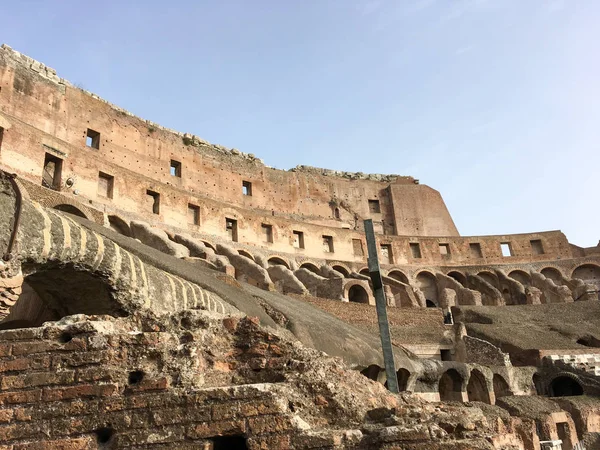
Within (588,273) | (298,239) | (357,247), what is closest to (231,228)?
(298,239)

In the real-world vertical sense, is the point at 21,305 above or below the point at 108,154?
below

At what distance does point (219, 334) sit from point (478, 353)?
61.1 feet

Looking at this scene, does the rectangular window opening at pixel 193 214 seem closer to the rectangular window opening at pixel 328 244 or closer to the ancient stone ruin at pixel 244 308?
the ancient stone ruin at pixel 244 308

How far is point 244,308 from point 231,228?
18972 mm

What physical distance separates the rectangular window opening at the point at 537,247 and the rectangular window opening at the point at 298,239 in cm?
1770

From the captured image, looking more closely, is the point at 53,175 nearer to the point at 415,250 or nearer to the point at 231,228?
the point at 231,228

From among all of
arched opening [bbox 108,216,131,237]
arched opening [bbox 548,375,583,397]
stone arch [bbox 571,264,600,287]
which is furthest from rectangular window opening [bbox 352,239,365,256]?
arched opening [bbox 108,216,131,237]

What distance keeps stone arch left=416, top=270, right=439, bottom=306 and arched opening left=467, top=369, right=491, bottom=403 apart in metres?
16.4

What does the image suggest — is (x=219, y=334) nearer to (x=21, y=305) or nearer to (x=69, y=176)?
(x=21, y=305)

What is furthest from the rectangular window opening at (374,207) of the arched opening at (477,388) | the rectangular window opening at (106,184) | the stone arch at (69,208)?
the stone arch at (69,208)

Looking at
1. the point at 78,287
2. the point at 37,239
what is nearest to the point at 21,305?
the point at 78,287

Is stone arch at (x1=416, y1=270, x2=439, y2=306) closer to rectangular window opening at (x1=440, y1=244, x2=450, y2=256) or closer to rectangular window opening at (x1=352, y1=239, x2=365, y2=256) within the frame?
rectangular window opening at (x1=440, y1=244, x2=450, y2=256)

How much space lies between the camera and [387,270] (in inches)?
1324

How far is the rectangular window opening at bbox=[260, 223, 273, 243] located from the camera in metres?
29.5
